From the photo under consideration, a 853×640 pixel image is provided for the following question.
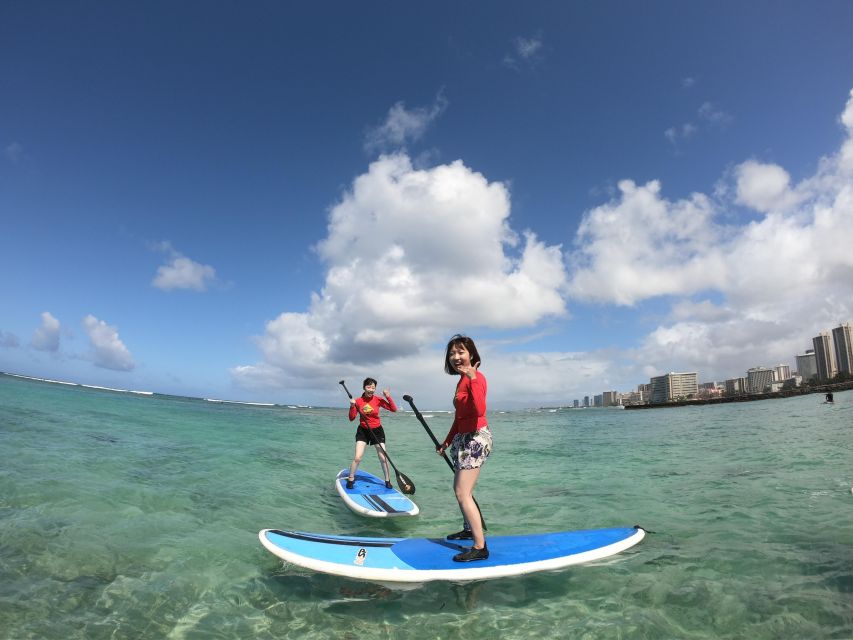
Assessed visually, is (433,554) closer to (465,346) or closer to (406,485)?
(465,346)

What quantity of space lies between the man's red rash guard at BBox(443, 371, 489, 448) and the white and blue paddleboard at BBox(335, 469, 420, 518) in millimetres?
4135

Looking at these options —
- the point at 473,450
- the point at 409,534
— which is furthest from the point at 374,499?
the point at 473,450

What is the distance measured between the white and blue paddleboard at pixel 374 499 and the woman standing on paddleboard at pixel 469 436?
348 centimetres

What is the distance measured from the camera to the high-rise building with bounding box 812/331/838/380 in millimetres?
176375

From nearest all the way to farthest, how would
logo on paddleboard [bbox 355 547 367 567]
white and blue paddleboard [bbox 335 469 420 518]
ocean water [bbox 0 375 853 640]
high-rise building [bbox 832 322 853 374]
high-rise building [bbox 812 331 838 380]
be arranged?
ocean water [bbox 0 375 853 640] < logo on paddleboard [bbox 355 547 367 567] < white and blue paddleboard [bbox 335 469 420 518] < high-rise building [bbox 832 322 853 374] < high-rise building [bbox 812 331 838 380]

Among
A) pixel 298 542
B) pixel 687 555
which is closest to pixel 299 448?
pixel 298 542

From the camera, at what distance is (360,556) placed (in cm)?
525

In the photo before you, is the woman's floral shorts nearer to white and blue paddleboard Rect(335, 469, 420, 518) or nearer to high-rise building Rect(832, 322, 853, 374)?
white and blue paddleboard Rect(335, 469, 420, 518)

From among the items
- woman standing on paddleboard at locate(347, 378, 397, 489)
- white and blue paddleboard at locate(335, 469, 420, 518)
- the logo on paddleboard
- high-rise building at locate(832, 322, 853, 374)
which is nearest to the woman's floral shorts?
the logo on paddleboard

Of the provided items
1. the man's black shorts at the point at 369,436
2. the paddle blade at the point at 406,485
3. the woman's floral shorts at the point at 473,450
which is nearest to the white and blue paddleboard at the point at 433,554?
the woman's floral shorts at the point at 473,450

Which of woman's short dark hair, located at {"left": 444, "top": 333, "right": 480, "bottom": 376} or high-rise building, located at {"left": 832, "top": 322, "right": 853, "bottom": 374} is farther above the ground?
high-rise building, located at {"left": 832, "top": 322, "right": 853, "bottom": 374}

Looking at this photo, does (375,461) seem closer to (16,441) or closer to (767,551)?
(16,441)

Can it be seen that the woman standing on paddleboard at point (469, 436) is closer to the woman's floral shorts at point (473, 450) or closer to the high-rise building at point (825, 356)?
the woman's floral shorts at point (473, 450)

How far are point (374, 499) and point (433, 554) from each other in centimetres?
431
